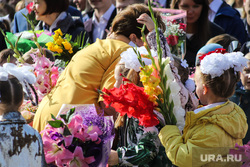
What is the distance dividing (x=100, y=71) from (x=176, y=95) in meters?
0.76

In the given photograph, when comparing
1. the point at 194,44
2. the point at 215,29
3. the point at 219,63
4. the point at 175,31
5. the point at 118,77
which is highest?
the point at 219,63

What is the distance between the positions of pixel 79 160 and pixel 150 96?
584 millimetres

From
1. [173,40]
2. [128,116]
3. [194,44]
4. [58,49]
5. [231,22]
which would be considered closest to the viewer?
[128,116]

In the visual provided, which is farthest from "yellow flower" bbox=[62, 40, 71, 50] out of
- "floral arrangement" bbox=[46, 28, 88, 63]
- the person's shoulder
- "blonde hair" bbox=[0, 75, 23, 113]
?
the person's shoulder

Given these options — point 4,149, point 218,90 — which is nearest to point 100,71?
point 218,90

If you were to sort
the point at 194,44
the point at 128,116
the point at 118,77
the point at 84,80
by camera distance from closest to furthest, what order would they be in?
the point at 128,116, the point at 118,77, the point at 84,80, the point at 194,44

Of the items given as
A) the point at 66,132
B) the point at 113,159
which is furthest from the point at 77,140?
the point at 113,159

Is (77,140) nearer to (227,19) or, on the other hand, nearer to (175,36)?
(175,36)

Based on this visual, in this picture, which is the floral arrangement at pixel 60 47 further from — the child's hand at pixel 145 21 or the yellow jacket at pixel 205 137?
the yellow jacket at pixel 205 137

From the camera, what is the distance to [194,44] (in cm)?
524

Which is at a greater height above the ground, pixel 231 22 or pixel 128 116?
pixel 128 116

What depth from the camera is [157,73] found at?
2.60 metres

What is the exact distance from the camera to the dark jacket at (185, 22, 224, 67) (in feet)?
16.7

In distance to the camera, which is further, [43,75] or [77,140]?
[43,75]
